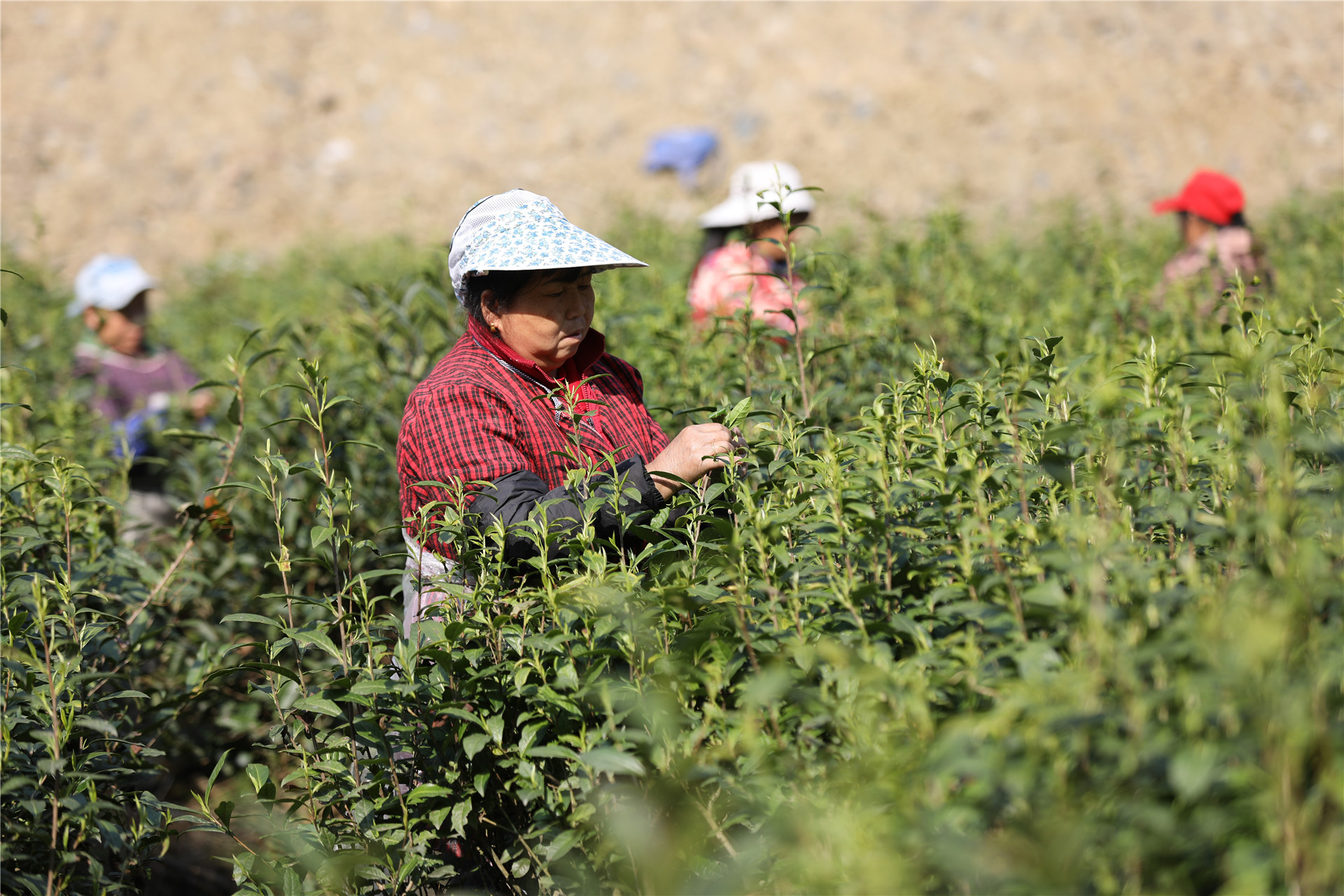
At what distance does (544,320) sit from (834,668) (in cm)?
140

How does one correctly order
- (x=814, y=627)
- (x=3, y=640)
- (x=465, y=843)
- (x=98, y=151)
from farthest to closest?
(x=98, y=151) < (x=3, y=640) < (x=465, y=843) < (x=814, y=627)

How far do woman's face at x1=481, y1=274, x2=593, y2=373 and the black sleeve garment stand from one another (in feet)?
1.40

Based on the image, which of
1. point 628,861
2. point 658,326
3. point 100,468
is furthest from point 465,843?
point 100,468

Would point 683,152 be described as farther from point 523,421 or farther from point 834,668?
point 834,668

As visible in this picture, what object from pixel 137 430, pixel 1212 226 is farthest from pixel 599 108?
pixel 137 430

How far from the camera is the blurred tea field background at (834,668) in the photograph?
132cm

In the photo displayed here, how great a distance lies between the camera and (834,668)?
177 cm

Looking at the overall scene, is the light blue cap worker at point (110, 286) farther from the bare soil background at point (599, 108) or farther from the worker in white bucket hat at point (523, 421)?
the bare soil background at point (599, 108)

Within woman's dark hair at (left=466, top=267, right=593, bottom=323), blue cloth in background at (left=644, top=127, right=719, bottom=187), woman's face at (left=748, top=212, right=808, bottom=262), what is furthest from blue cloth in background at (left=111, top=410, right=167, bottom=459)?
blue cloth in background at (left=644, top=127, right=719, bottom=187)

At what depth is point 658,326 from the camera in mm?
4270

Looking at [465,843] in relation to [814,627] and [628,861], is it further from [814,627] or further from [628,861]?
[814,627]

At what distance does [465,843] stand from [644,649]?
0.70m

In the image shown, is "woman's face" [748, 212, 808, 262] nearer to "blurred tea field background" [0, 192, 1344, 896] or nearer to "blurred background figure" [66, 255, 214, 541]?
"blurred tea field background" [0, 192, 1344, 896]

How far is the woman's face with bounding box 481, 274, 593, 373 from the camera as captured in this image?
9.34 ft
